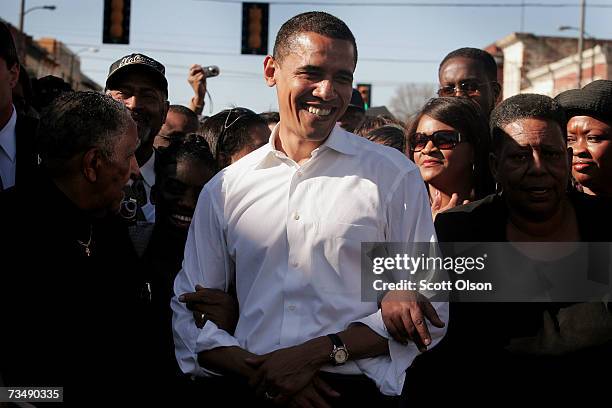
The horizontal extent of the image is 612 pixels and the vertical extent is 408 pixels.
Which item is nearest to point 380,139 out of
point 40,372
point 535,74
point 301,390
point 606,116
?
point 606,116

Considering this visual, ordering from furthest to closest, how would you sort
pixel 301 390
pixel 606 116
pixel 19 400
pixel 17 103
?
pixel 17 103 < pixel 606 116 < pixel 301 390 < pixel 19 400

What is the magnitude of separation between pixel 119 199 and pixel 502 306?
1589 millimetres

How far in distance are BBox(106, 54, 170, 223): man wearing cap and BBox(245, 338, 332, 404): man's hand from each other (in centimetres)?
175

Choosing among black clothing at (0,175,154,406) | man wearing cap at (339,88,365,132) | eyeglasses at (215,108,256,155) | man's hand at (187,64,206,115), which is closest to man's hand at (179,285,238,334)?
black clothing at (0,175,154,406)

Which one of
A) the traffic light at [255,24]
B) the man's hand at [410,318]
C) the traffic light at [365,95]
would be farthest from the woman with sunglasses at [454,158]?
the traffic light at [255,24]

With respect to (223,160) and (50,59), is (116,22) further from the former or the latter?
(50,59)

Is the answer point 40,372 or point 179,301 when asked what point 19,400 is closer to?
point 40,372

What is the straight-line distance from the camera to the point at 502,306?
10.4 feet

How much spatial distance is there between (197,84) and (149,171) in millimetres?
3368

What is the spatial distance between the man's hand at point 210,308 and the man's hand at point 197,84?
4.62 m

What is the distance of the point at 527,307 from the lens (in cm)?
314

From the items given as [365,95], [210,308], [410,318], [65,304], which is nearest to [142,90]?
[210,308]

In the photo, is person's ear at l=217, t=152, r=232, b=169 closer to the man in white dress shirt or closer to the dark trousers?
the man in white dress shirt

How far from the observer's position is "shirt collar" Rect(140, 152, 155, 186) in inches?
157
